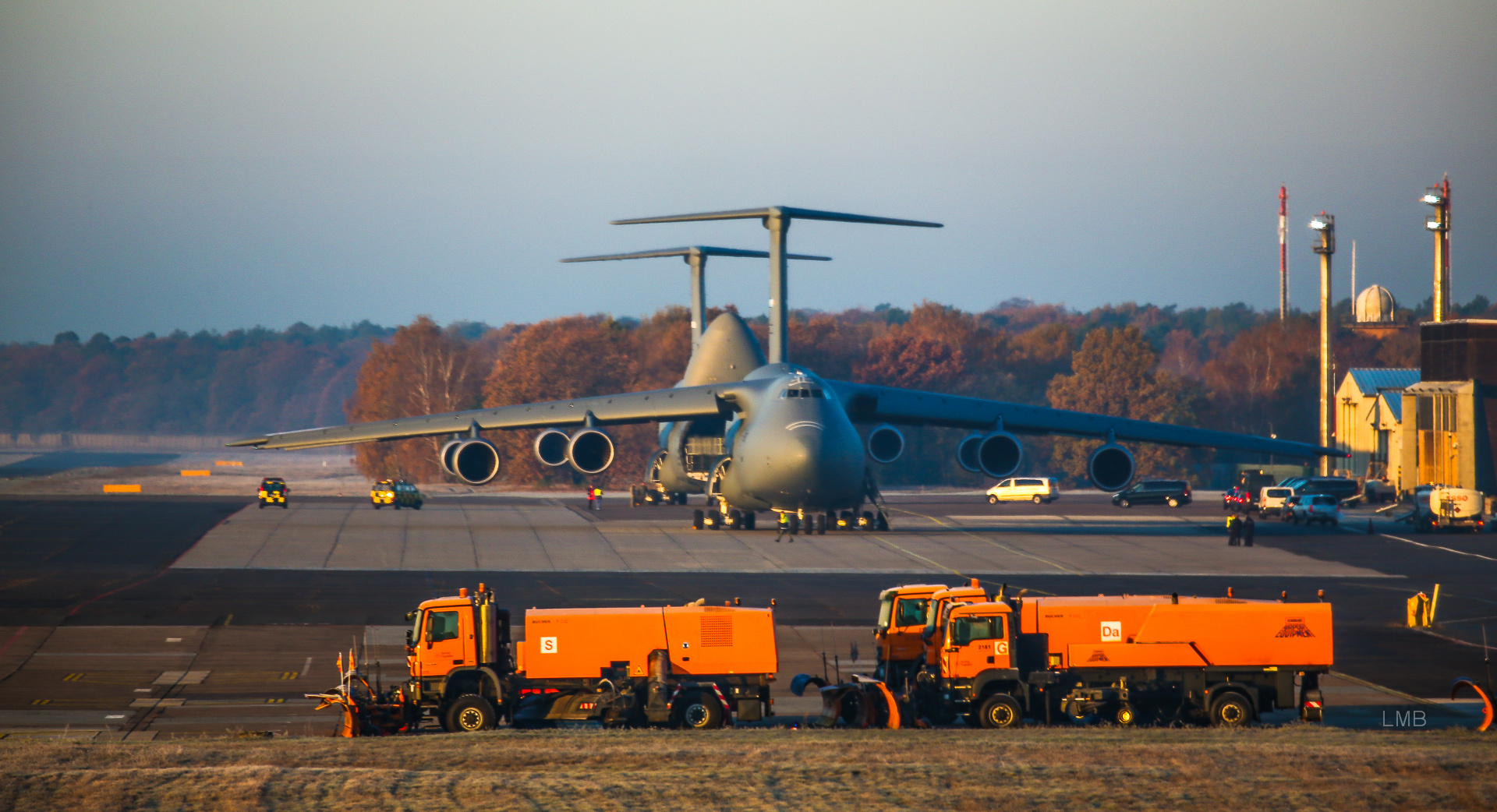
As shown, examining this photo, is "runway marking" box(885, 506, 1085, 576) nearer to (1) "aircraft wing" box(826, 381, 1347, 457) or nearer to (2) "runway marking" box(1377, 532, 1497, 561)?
(1) "aircraft wing" box(826, 381, 1347, 457)

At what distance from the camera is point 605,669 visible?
50.9ft

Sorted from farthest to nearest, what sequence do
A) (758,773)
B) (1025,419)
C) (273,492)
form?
(273,492)
(1025,419)
(758,773)

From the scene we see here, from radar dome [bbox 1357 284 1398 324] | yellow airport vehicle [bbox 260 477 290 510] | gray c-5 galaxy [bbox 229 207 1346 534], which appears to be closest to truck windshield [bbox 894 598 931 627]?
gray c-5 galaxy [bbox 229 207 1346 534]

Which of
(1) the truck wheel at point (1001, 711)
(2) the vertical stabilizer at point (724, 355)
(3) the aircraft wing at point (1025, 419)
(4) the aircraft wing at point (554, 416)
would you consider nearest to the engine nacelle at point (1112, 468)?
(3) the aircraft wing at point (1025, 419)

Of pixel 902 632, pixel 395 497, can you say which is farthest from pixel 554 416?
pixel 902 632

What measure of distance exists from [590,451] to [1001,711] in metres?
24.1

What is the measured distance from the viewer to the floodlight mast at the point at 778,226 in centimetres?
3997

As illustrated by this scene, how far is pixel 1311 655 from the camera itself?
15.6 metres

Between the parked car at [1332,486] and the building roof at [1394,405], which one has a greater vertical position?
the building roof at [1394,405]

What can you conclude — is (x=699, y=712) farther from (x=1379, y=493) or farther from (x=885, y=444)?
(x=1379, y=493)

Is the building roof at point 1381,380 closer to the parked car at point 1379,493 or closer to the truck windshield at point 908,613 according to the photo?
the parked car at point 1379,493

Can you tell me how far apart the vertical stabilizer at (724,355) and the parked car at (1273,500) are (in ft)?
68.9

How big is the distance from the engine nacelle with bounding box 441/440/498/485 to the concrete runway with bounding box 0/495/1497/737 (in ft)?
6.52

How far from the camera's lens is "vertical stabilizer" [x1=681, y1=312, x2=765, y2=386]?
44781mm
